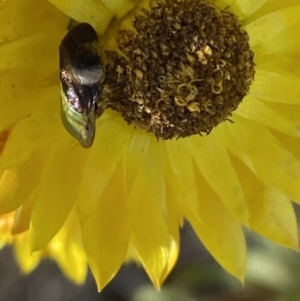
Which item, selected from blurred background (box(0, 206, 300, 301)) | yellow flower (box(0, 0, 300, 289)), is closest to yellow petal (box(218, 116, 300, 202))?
yellow flower (box(0, 0, 300, 289))

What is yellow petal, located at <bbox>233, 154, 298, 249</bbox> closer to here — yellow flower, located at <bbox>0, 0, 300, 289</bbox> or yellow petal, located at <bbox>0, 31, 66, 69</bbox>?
yellow flower, located at <bbox>0, 0, 300, 289</bbox>

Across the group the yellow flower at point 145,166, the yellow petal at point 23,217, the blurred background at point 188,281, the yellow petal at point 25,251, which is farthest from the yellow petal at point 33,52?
the blurred background at point 188,281

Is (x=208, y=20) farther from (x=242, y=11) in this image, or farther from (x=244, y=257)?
(x=244, y=257)

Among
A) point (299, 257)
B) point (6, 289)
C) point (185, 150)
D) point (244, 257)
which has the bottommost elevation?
point (299, 257)

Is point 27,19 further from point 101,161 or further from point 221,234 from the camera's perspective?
point 221,234

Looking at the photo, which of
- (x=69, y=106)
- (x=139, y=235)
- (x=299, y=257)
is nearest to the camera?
(x=69, y=106)

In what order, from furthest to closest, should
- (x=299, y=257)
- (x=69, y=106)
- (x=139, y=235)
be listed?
(x=299, y=257)
(x=139, y=235)
(x=69, y=106)

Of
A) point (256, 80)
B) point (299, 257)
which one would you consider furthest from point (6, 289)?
point (256, 80)
